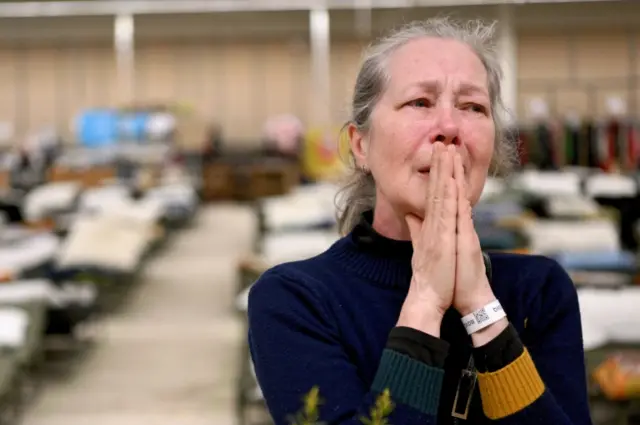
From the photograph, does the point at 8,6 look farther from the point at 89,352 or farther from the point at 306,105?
the point at 89,352

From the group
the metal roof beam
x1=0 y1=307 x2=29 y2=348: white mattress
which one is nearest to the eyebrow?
x1=0 y1=307 x2=29 y2=348: white mattress

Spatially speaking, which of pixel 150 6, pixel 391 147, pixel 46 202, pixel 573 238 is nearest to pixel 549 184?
pixel 573 238

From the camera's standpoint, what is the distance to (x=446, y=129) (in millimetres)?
1335

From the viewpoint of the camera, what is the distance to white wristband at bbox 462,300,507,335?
4.15 ft

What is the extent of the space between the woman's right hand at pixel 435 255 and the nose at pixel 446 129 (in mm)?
24

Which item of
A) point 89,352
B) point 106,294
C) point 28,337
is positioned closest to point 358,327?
point 28,337

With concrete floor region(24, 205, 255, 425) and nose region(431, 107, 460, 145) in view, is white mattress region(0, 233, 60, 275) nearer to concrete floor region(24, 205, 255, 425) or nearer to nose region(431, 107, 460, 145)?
concrete floor region(24, 205, 255, 425)

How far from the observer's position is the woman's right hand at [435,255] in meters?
1.25

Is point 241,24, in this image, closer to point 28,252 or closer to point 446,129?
point 28,252

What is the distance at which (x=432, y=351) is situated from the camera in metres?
1.23

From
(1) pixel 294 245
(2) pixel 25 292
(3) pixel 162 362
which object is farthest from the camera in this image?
(1) pixel 294 245

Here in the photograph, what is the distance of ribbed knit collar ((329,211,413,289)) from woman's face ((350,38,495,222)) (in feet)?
0.15

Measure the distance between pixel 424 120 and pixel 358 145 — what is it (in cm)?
16

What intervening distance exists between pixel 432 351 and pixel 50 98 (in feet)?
63.8
